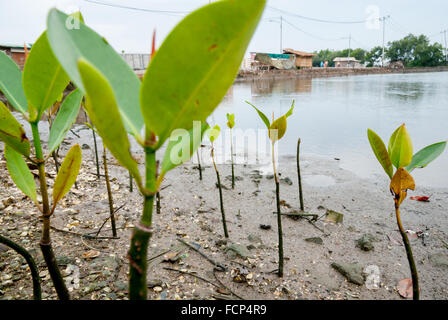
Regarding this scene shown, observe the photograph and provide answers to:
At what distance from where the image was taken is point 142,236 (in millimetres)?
264

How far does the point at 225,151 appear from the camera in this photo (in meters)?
2.49

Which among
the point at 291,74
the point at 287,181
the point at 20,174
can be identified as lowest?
the point at 287,181

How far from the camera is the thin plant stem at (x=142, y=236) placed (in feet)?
0.86

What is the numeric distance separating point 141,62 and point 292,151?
9.14 m

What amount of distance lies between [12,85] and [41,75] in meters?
0.08

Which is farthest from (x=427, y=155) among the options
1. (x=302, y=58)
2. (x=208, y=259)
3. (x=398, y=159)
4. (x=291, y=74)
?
(x=302, y=58)

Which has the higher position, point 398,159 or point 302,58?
point 302,58

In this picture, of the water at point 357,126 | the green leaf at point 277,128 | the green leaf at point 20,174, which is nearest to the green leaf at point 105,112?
the green leaf at point 20,174

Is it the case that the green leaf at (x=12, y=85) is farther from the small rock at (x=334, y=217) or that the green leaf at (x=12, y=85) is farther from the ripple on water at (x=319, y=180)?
the ripple on water at (x=319, y=180)

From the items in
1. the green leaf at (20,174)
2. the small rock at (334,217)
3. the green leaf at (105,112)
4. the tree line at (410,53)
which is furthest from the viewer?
the tree line at (410,53)

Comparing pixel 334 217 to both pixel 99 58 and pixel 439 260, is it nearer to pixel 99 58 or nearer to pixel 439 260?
pixel 439 260

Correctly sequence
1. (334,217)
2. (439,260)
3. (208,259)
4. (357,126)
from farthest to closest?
(357,126) < (334,217) < (439,260) < (208,259)

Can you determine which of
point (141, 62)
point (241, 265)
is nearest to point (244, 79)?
point (141, 62)

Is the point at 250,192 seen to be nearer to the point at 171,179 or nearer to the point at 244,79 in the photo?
the point at 171,179
